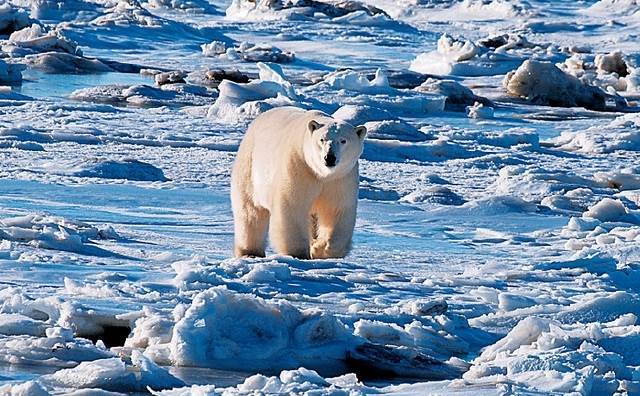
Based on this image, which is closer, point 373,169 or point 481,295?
point 481,295

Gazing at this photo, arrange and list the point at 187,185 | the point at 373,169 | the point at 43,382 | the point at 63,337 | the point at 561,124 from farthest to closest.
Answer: the point at 561,124 < the point at 373,169 < the point at 187,185 < the point at 63,337 < the point at 43,382

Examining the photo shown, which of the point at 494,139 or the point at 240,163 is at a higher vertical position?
the point at 240,163

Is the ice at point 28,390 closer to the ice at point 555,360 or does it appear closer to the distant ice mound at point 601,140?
the ice at point 555,360

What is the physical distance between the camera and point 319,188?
21.1ft

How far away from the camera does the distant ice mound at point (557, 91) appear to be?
18.0 m

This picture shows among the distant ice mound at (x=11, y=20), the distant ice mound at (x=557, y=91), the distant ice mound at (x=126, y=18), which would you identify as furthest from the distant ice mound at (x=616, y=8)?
the distant ice mound at (x=11, y=20)

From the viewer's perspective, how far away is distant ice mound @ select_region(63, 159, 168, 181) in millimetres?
9609

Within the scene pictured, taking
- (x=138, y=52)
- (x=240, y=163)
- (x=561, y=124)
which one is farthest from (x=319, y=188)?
(x=138, y=52)

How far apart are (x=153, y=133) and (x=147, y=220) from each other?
16.8ft

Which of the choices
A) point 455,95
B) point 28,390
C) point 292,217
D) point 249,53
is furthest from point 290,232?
point 249,53

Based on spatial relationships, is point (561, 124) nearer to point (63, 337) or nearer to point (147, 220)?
point (147, 220)

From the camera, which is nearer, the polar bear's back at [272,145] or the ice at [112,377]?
the ice at [112,377]

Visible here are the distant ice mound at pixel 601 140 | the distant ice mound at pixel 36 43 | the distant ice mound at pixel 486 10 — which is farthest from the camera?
the distant ice mound at pixel 486 10

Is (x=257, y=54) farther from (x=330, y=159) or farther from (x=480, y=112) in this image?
(x=330, y=159)
